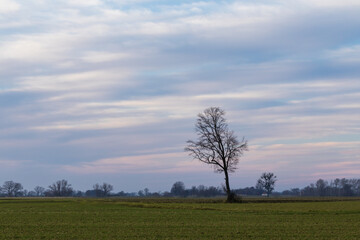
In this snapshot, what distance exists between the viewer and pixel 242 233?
27.1 meters

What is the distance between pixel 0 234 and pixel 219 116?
54879 mm

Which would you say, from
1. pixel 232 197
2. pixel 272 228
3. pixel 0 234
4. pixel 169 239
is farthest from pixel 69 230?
pixel 232 197

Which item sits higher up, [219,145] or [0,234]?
[219,145]

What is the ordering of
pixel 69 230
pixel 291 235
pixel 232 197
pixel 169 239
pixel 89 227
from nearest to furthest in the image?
pixel 169 239 → pixel 291 235 → pixel 69 230 → pixel 89 227 → pixel 232 197

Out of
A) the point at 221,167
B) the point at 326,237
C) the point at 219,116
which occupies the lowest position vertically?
the point at 326,237

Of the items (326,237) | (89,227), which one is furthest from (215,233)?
(89,227)

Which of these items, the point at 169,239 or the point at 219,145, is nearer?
the point at 169,239

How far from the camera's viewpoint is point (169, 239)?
2428 cm

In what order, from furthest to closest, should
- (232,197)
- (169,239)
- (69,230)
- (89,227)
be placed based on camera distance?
1. (232,197)
2. (89,227)
3. (69,230)
4. (169,239)

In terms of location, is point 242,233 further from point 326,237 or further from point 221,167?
point 221,167

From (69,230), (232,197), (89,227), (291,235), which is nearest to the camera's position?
(291,235)

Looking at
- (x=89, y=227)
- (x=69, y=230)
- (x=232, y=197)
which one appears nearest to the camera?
(x=69, y=230)

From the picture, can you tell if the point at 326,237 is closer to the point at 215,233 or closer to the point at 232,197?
the point at 215,233

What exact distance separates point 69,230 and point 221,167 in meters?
50.1
